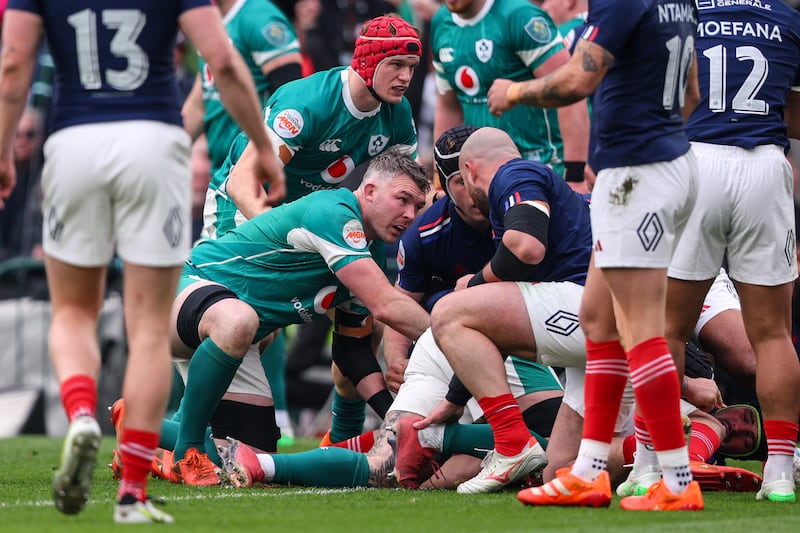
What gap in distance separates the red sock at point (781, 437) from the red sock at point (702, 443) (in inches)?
21.2

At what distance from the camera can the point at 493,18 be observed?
24.3 ft

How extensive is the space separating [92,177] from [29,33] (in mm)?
505

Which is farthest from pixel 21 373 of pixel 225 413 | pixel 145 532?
pixel 145 532

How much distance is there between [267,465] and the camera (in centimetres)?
549

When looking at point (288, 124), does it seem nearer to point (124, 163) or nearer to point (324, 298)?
point (324, 298)

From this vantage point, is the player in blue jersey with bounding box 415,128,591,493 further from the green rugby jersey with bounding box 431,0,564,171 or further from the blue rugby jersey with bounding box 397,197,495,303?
the green rugby jersey with bounding box 431,0,564,171

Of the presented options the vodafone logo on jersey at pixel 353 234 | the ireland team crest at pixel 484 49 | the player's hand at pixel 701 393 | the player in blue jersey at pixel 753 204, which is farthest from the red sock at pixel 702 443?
the ireland team crest at pixel 484 49

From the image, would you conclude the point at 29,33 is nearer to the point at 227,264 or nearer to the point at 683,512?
the point at 227,264

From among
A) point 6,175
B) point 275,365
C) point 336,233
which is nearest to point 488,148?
point 336,233

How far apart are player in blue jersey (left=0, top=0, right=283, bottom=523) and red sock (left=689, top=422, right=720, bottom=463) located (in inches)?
102

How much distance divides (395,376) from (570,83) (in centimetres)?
226

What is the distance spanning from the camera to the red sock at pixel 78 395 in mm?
4008

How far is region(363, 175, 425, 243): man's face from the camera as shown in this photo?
588cm

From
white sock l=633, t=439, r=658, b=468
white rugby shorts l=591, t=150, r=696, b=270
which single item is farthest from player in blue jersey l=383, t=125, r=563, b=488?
white rugby shorts l=591, t=150, r=696, b=270
